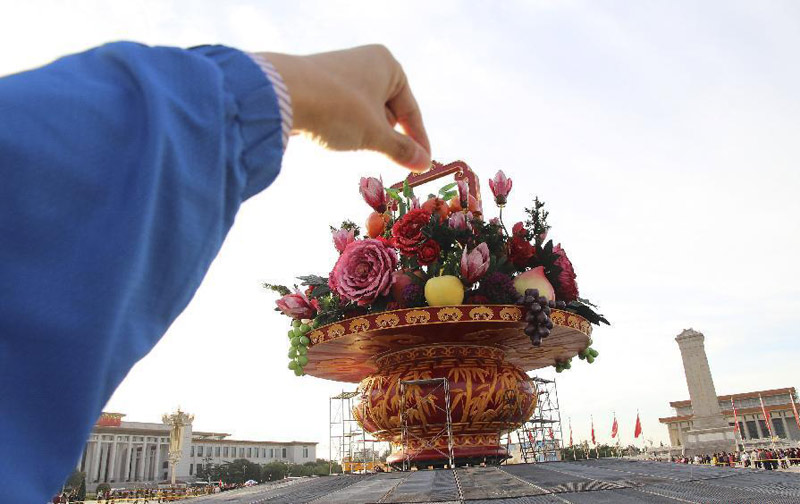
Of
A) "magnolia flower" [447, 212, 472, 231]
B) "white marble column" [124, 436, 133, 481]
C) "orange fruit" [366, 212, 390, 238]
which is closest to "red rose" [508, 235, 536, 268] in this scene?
"magnolia flower" [447, 212, 472, 231]

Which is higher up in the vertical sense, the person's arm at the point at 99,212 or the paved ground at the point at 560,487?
the person's arm at the point at 99,212

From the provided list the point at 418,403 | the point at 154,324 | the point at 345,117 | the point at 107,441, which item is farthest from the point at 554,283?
the point at 107,441

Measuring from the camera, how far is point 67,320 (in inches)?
13.1

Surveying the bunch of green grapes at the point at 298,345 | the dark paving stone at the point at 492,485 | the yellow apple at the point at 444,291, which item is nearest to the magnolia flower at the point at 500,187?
the yellow apple at the point at 444,291

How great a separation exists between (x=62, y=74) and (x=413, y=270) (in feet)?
8.77

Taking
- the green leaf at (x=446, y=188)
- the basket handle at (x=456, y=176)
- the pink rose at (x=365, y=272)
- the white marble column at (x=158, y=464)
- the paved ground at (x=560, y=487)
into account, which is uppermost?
the basket handle at (x=456, y=176)

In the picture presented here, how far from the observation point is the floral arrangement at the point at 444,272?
108 inches

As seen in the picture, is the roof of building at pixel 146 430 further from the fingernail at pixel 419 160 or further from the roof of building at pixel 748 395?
the fingernail at pixel 419 160

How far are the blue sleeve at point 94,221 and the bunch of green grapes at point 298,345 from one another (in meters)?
2.70

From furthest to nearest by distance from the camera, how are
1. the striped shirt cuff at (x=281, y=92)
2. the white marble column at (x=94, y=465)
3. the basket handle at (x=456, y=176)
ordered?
1. the white marble column at (x=94, y=465)
2. the basket handle at (x=456, y=176)
3. the striped shirt cuff at (x=281, y=92)

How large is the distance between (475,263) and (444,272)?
208mm

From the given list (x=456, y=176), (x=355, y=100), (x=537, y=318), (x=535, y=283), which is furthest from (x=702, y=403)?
(x=355, y=100)

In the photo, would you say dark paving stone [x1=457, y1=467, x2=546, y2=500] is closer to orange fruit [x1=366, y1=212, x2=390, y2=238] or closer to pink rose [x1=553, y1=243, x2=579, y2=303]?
pink rose [x1=553, y1=243, x2=579, y2=303]

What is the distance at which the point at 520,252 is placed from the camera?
297 cm
